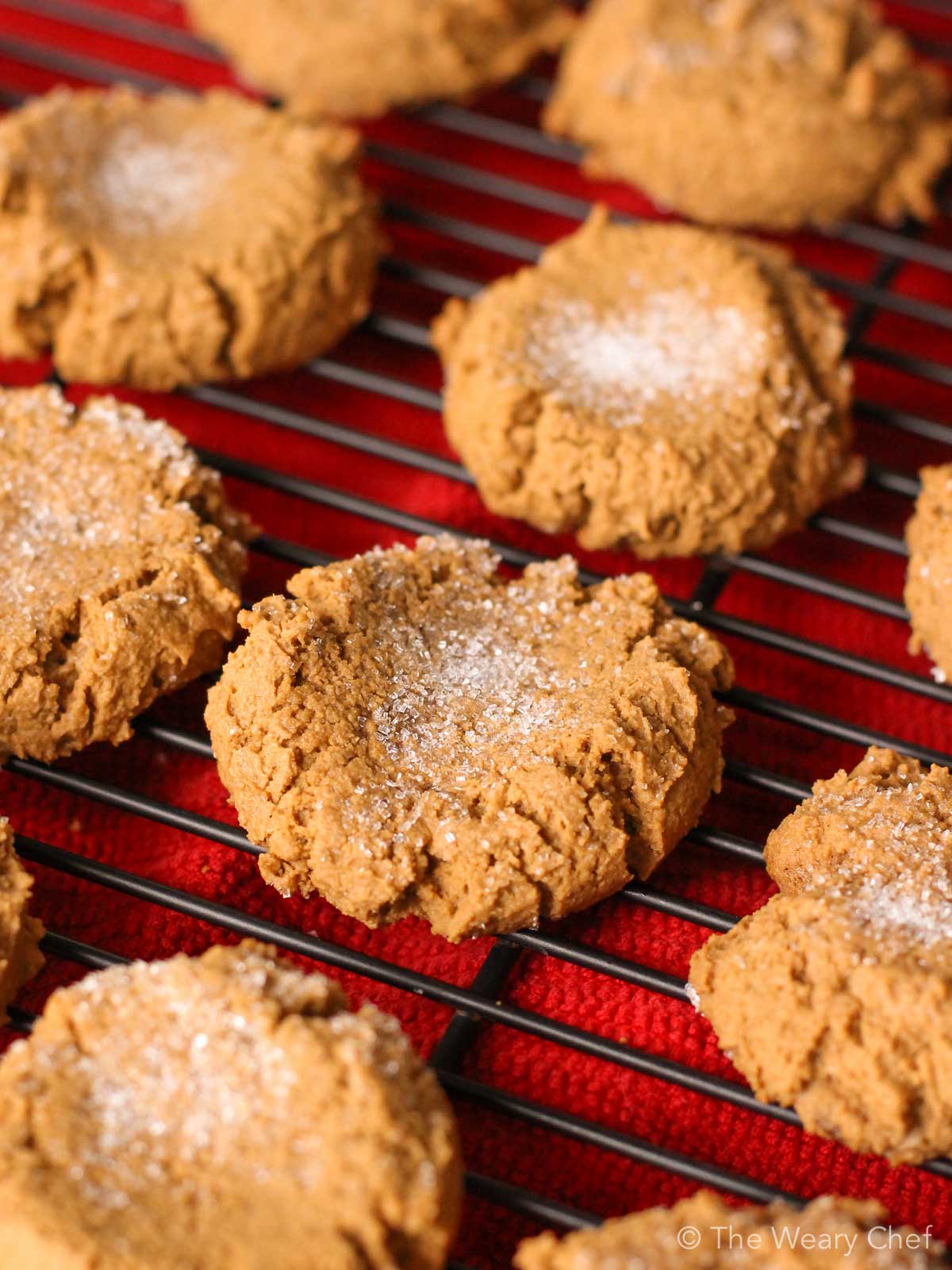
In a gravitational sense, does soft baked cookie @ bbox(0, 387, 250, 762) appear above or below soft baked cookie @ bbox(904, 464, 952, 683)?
below

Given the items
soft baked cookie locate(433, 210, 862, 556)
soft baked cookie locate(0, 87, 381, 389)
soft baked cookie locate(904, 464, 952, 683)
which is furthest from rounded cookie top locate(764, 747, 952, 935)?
soft baked cookie locate(0, 87, 381, 389)

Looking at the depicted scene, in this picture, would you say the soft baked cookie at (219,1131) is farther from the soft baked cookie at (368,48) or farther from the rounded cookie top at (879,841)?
the soft baked cookie at (368,48)

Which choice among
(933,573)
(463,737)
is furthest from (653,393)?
(463,737)

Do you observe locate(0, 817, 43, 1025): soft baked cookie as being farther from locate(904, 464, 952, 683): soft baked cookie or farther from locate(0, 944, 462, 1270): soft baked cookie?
locate(904, 464, 952, 683): soft baked cookie

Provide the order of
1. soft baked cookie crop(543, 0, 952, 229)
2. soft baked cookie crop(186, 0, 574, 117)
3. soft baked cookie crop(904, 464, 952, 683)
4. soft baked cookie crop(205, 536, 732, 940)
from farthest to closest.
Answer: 1. soft baked cookie crop(186, 0, 574, 117)
2. soft baked cookie crop(543, 0, 952, 229)
3. soft baked cookie crop(904, 464, 952, 683)
4. soft baked cookie crop(205, 536, 732, 940)

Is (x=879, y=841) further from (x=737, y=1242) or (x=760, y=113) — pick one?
(x=760, y=113)

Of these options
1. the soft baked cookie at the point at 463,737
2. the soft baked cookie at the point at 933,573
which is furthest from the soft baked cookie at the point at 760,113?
the soft baked cookie at the point at 463,737

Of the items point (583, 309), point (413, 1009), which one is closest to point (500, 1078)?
point (413, 1009)
